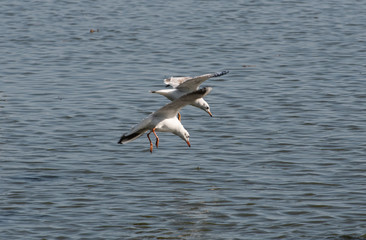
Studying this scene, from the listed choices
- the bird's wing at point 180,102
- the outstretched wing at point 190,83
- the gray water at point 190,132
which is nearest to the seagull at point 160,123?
the bird's wing at point 180,102

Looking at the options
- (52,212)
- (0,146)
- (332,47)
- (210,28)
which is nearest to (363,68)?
(332,47)

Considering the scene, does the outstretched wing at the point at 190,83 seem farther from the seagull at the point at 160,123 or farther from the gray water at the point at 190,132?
the seagull at the point at 160,123

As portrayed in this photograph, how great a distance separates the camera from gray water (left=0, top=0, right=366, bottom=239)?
13.2m

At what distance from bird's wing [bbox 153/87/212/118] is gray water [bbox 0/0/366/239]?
Answer: 1.21 m

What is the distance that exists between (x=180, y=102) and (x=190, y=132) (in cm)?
405

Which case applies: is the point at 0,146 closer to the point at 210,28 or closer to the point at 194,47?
the point at 194,47

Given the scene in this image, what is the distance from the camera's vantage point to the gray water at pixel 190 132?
1322 cm

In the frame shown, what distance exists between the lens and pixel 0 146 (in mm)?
16672

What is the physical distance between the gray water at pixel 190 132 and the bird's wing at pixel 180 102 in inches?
47.7

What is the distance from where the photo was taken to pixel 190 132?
1777 centimetres

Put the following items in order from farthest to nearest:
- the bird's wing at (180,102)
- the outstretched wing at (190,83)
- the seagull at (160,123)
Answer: the outstretched wing at (190,83) < the seagull at (160,123) < the bird's wing at (180,102)

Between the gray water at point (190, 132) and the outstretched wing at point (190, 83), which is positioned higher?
the outstretched wing at point (190, 83)

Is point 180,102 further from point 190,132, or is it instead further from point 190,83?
point 190,132

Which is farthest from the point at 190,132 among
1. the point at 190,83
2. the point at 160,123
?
the point at 160,123
